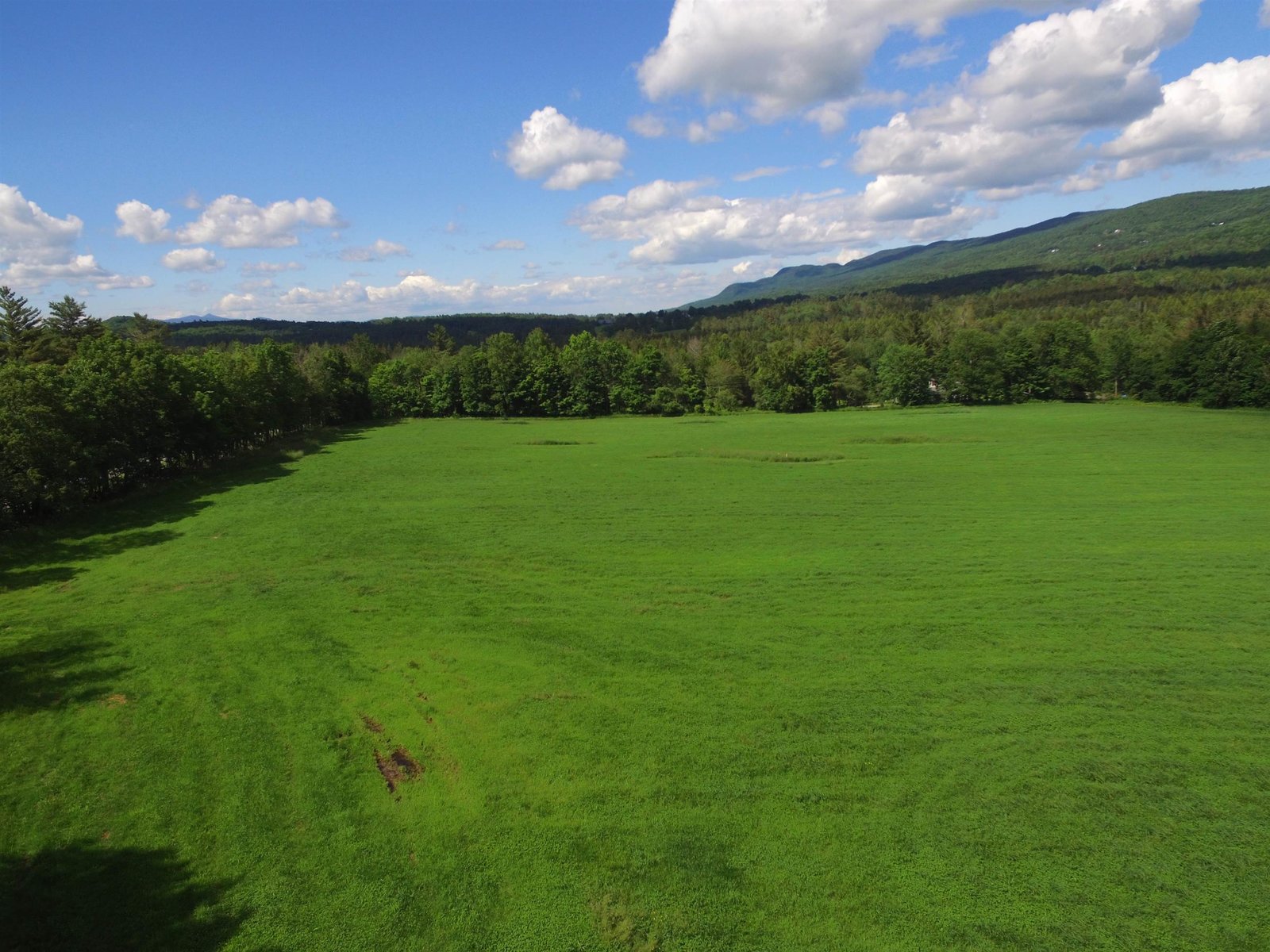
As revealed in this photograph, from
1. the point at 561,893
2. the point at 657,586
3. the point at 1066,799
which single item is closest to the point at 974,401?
the point at 657,586

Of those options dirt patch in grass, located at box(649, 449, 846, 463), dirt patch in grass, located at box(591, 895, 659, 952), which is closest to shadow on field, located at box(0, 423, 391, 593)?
dirt patch in grass, located at box(591, 895, 659, 952)

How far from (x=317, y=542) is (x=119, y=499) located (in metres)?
23.6

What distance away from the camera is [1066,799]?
1208 centimetres

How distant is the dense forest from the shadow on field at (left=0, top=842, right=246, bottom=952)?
32403mm

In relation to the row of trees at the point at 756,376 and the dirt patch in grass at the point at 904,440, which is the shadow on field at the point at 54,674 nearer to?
the dirt patch in grass at the point at 904,440

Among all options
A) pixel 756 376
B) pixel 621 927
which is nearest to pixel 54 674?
pixel 621 927

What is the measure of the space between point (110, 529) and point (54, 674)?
72.3ft

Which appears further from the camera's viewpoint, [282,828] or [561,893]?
[282,828]

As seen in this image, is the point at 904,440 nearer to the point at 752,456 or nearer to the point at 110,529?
the point at 752,456

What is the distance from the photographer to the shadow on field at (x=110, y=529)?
96.3ft

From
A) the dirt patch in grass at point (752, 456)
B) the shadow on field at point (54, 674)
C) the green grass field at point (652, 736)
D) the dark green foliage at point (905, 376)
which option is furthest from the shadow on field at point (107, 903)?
the dark green foliage at point (905, 376)

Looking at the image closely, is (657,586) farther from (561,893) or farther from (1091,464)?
(1091,464)

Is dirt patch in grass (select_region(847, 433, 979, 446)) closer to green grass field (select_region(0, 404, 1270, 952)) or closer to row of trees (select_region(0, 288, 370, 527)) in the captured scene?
green grass field (select_region(0, 404, 1270, 952))

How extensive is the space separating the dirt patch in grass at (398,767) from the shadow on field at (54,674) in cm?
925
